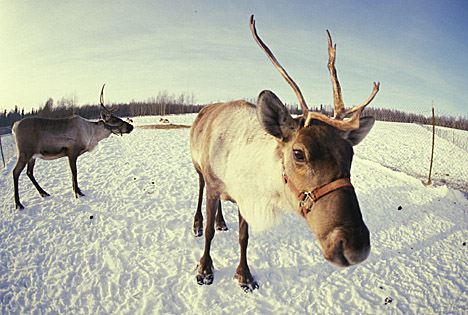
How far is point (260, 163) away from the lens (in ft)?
10.3

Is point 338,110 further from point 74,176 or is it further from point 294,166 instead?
point 74,176

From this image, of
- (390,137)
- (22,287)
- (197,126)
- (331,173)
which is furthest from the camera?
(390,137)

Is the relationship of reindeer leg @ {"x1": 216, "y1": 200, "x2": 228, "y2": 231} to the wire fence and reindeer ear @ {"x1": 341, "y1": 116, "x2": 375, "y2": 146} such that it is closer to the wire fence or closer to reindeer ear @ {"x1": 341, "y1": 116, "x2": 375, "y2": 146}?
reindeer ear @ {"x1": 341, "y1": 116, "x2": 375, "y2": 146}

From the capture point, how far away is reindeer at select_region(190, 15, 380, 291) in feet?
6.89

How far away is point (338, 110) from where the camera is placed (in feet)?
8.95

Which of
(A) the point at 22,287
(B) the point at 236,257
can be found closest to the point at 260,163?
(B) the point at 236,257

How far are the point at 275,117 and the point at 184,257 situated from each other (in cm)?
330

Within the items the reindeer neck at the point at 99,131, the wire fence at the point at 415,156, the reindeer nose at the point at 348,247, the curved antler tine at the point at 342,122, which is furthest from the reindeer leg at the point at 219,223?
the wire fence at the point at 415,156

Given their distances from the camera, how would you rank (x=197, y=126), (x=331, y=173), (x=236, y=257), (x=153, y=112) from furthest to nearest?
(x=153, y=112) < (x=197, y=126) < (x=236, y=257) < (x=331, y=173)

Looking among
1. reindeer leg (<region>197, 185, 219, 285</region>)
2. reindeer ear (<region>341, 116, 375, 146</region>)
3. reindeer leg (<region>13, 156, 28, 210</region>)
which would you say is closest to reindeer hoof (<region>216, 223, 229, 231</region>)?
reindeer leg (<region>197, 185, 219, 285</region>)

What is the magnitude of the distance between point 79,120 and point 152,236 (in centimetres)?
459

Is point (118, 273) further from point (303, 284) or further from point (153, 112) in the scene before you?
point (153, 112)

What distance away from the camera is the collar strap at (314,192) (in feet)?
7.23

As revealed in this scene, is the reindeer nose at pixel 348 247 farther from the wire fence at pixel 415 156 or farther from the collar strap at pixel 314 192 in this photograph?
the wire fence at pixel 415 156
